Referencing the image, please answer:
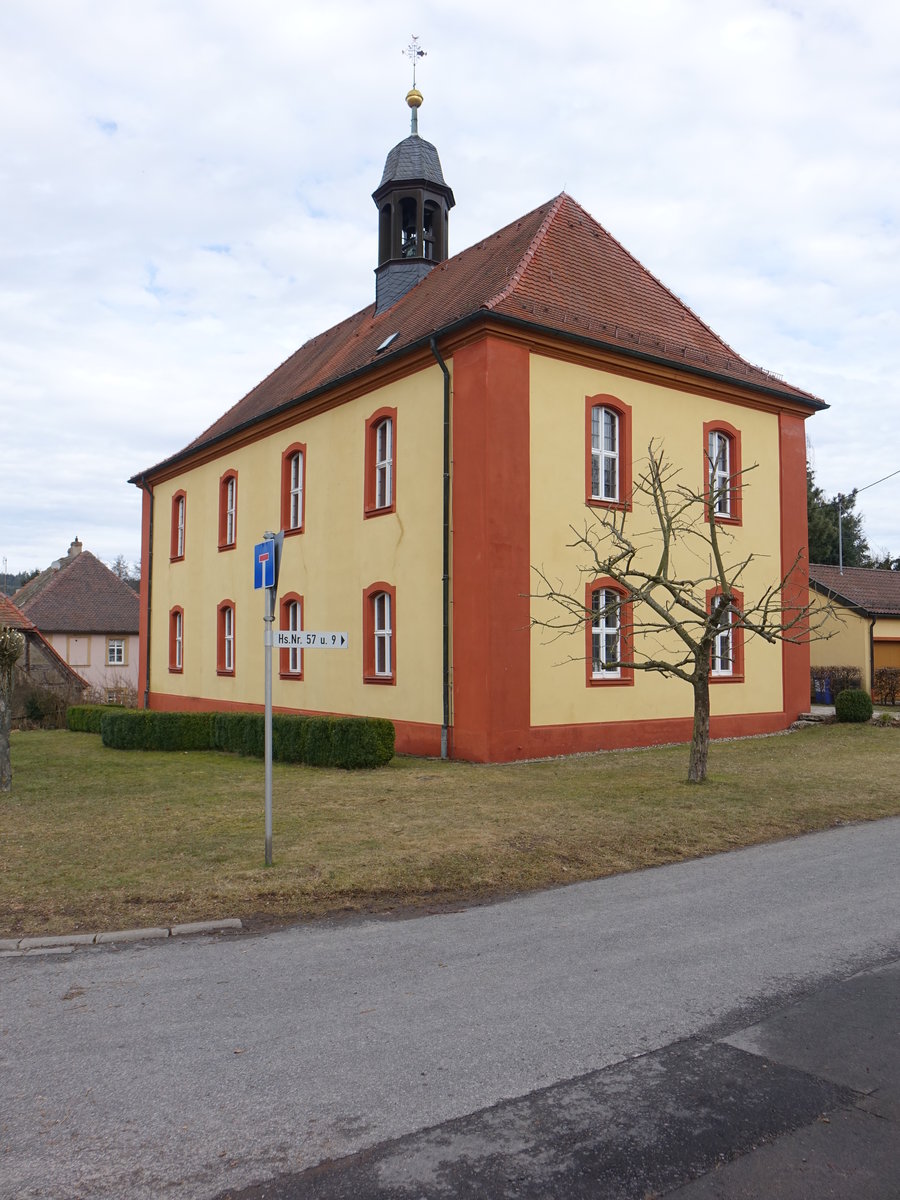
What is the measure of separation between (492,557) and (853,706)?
967 centimetres

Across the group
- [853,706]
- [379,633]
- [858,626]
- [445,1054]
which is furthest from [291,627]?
[445,1054]

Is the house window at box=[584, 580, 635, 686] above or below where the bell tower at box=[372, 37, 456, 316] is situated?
below

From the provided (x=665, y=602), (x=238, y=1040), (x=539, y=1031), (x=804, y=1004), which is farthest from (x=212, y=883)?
(x=665, y=602)

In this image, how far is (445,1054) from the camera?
4172 mm

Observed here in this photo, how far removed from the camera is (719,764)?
14.8 meters

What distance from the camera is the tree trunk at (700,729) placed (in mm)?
12523

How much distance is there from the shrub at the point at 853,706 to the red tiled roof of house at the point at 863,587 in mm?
8265

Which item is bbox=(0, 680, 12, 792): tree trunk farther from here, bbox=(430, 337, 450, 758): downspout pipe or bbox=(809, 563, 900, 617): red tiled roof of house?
bbox=(809, 563, 900, 617): red tiled roof of house

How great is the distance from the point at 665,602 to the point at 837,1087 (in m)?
14.7

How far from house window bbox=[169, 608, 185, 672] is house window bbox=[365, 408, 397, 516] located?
11097mm

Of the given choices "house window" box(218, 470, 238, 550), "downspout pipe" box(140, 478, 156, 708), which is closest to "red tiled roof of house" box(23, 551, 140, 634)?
"downspout pipe" box(140, 478, 156, 708)

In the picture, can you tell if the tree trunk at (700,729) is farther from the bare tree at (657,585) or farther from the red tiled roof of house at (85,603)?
the red tiled roof of house at (85,603)

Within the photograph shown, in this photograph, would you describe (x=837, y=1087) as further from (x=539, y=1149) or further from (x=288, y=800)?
(x=288, y=800)

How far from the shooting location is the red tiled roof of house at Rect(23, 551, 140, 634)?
47219 mm
